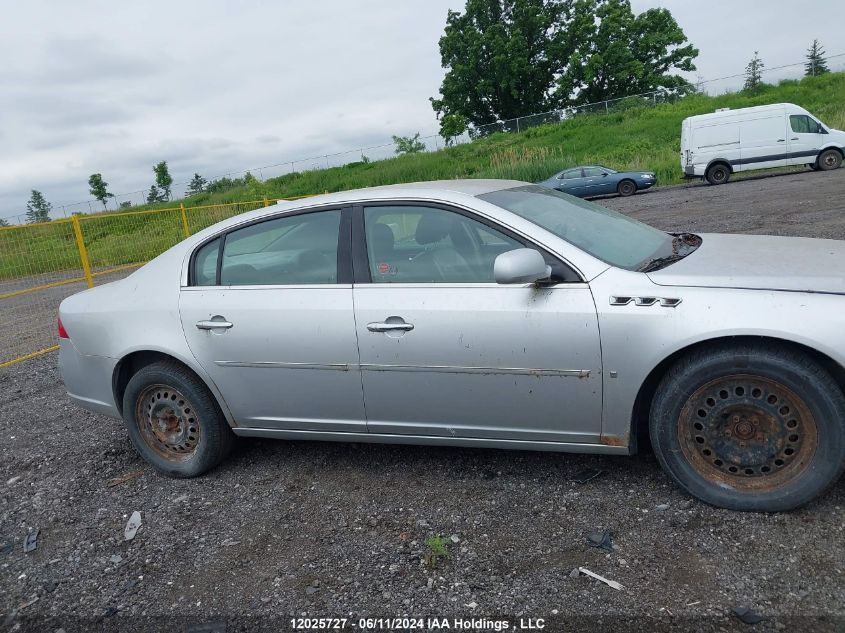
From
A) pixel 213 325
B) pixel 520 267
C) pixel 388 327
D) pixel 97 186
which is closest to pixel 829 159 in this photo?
pixel 520 267

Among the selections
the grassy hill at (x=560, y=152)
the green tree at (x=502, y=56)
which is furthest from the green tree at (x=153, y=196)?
the green tree at (x=502, y=56)

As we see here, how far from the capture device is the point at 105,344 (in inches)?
156

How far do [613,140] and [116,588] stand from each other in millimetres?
33993

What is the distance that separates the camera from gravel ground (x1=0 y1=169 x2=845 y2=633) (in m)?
2.47

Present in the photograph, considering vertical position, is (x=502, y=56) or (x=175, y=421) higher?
(x=502, y=56)

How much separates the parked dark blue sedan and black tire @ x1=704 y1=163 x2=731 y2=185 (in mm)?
1867

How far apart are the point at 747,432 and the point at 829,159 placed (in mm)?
22244

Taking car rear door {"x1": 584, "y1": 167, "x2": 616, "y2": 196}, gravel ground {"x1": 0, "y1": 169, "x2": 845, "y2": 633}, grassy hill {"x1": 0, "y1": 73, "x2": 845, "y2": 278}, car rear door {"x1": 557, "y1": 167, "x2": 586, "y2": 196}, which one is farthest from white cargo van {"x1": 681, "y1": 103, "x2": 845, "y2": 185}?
gravel ground {"x1": 0, "y1": 169, "x2": 845, "y2": 633}

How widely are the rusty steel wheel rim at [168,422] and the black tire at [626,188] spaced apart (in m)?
21.1

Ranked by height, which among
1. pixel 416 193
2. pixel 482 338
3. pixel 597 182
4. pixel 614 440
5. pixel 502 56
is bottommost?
pixel 614 440

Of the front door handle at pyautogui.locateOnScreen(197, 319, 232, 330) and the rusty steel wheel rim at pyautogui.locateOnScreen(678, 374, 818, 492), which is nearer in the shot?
the rusty steel wheel rim at pyautogui.locateOnScreen(678, 374, 818, 492)

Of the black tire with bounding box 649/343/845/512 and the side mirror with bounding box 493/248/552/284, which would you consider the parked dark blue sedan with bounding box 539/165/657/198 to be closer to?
the side mirror with bounding box 493/248/552/284

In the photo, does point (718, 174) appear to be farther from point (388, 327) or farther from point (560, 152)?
point (388, 327)

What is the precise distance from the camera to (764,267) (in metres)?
3.00
